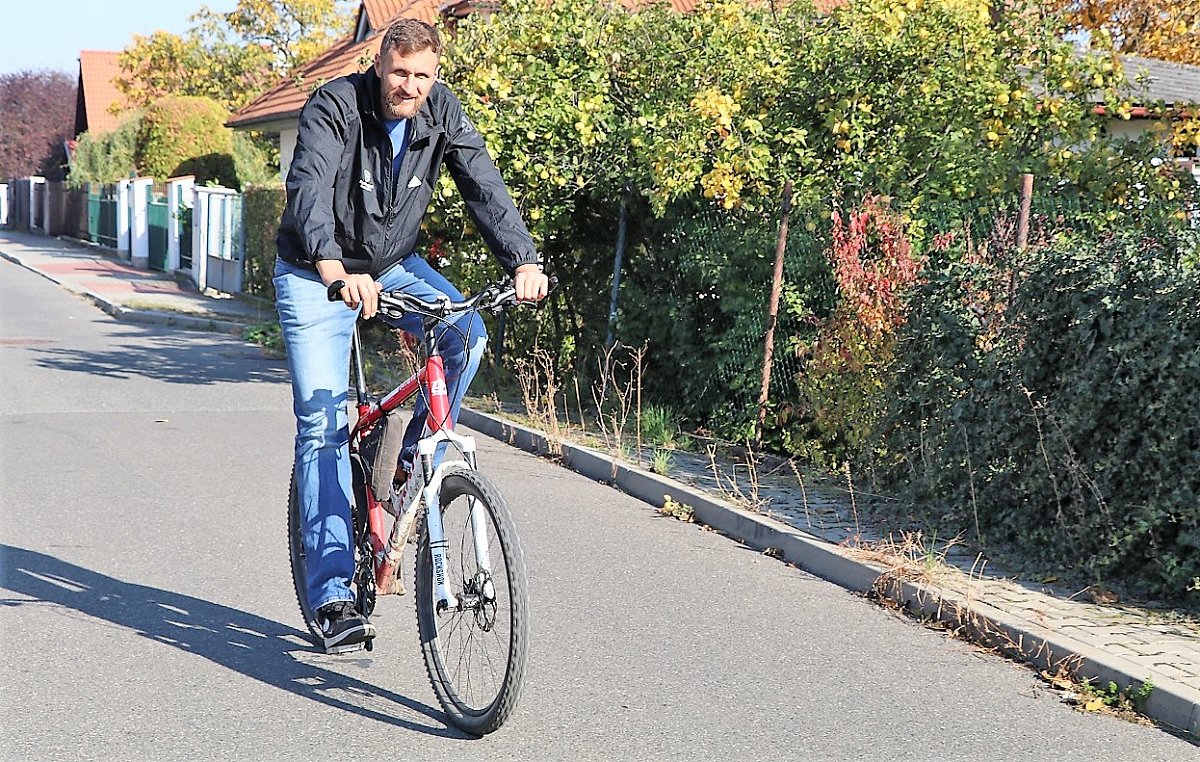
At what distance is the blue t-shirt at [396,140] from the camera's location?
4.91m

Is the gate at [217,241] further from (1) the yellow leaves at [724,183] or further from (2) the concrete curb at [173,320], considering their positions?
(1) the yellow leaves at [724,183]

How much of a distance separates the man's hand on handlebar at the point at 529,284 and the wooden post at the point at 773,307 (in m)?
4.81

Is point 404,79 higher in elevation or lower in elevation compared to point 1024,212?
higher

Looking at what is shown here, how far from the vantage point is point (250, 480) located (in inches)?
348

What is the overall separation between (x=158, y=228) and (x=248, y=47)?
22.0 metres

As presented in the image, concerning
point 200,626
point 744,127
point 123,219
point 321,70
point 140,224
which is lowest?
point 123,219

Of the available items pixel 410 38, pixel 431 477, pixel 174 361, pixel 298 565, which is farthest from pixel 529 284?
pixel 174 361

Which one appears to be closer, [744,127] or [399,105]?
[399,105]

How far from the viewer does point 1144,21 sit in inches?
1294

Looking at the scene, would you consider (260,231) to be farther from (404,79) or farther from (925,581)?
(404,79)

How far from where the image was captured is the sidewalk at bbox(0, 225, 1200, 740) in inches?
208

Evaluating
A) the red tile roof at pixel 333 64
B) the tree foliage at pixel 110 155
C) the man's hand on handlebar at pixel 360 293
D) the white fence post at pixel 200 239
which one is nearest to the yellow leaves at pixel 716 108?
the man's hand on handlebar at pixel 360 293

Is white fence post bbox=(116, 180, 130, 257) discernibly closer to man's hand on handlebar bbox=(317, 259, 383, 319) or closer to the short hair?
the short hair

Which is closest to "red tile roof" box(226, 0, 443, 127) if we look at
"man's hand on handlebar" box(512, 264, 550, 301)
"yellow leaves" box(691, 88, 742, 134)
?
"yellow leaves" box(691, 88, 742, 134)
